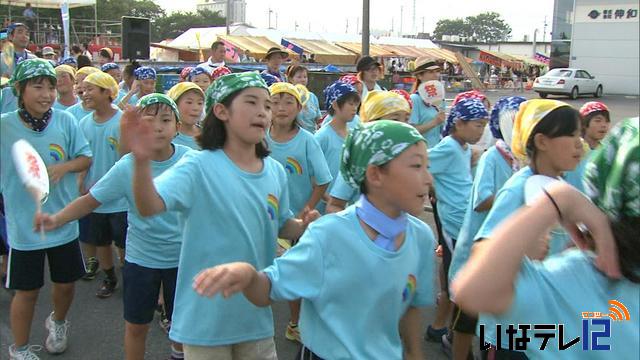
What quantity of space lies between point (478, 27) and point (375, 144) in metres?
125

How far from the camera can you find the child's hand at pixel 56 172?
3.73 metres

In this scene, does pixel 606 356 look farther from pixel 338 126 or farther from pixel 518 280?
pixel 338 126

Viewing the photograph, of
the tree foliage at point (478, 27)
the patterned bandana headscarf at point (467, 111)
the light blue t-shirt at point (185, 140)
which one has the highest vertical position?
the tree foliage at point (478, 27)

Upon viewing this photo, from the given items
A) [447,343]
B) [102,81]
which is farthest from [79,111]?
[447,343]

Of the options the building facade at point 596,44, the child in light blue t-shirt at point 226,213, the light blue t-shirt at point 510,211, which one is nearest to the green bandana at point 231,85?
the child in light blue t-shirt at point 226,213

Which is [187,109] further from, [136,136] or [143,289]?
[136,136]

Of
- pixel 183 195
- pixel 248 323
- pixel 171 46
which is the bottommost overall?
pixel 248 323

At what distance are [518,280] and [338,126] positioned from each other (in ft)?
11.7

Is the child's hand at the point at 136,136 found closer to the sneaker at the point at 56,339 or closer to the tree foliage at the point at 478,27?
the sneaker at the point at 56,339

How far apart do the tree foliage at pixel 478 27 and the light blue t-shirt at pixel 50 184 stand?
4568 inches

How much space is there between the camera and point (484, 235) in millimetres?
2479

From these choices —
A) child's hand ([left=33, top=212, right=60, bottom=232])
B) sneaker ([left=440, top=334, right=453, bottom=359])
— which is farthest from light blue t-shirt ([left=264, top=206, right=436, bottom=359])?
sneaker ([left=440, top=334, right=453, bottom=359])

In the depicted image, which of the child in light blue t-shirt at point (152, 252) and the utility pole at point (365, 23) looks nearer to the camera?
the child in light blue t-shirt at point (152, 252)

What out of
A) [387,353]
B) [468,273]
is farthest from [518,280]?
[387,353]
